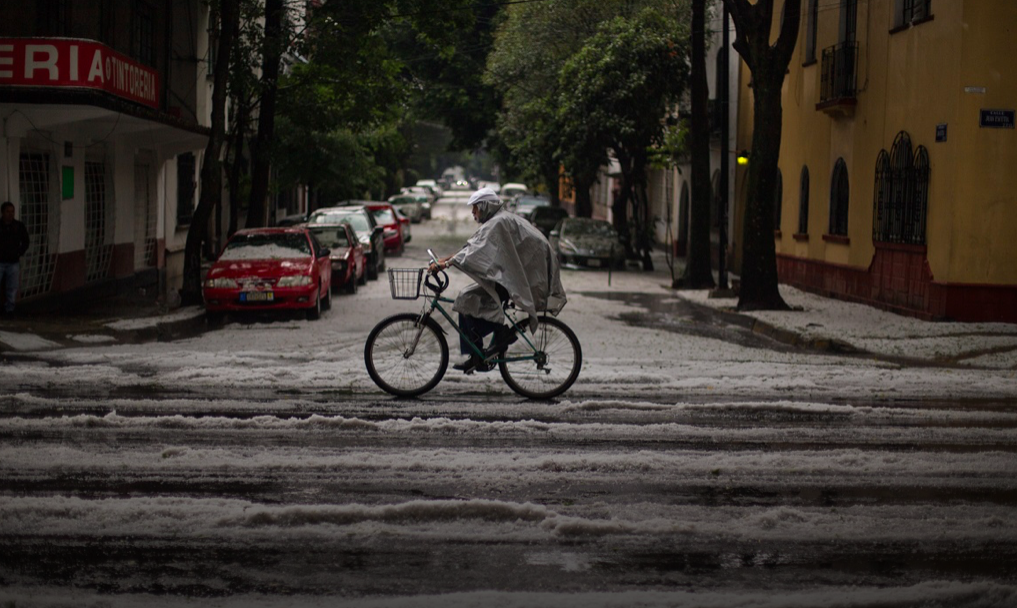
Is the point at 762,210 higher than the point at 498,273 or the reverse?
higher

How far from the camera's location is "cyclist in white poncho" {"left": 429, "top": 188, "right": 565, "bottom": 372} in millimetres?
9562

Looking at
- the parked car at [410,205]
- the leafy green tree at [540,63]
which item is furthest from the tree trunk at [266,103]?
the parked car at [410,205]

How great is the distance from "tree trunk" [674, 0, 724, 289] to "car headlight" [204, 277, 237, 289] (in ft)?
40.4

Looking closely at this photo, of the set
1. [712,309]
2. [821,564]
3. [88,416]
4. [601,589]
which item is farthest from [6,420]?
[712,309]

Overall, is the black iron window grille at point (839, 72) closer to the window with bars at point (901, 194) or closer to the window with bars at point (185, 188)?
the window with bars at point (901, 194)

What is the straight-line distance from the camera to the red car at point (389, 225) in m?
38.5

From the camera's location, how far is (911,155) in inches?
760

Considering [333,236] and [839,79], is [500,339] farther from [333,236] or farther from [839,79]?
[333,236]

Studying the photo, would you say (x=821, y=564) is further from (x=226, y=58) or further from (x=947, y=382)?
(x=226, y=58)

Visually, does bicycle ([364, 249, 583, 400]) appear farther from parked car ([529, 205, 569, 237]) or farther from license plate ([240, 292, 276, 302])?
parked car ([529, 205, 569, 237])

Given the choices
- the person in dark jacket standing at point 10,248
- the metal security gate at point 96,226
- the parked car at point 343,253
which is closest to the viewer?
the person in dark jacket standing at point 10,248

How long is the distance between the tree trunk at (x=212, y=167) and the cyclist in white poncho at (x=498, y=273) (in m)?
12.0

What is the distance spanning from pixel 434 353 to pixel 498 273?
939 millimetres

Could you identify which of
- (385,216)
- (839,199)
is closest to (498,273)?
(839,199)
